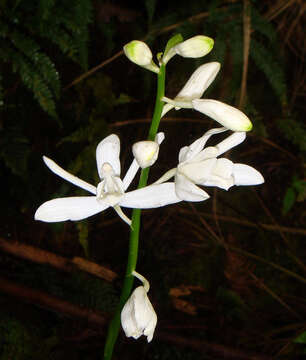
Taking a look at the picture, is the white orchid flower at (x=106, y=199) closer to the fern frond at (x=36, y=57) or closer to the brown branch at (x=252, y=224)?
the fern frond at (x=36, y=57)

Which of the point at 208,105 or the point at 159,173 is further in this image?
the point at 159,173

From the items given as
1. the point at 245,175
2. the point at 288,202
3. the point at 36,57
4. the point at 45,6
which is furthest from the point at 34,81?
the point at 288,202

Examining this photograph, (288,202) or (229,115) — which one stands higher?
(288,202)

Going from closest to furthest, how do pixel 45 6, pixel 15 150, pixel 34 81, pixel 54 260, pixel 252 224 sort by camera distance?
pixel 45 6 → pixel 34 81 → pixel 15 150 → pixel 54 260 → pixel 252 224

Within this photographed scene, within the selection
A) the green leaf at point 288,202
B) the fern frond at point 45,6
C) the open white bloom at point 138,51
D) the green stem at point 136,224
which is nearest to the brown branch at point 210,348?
the green stem at point 136,224

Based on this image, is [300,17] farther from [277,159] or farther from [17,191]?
[17,191]

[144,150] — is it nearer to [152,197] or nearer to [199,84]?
[152,197]

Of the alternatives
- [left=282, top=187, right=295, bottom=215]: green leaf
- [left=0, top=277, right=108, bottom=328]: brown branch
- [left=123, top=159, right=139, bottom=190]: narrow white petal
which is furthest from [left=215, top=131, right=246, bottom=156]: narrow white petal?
[left=282, top=187, right=295, bottom=215]: green leaf
